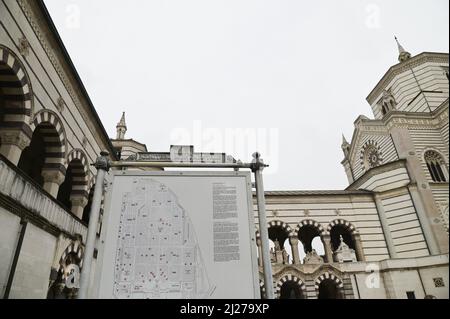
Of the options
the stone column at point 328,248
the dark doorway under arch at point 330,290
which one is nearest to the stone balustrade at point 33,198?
the stone column at point 328,248

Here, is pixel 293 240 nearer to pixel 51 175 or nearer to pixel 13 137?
pixel 51 175

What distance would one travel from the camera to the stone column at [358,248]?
16125 mm

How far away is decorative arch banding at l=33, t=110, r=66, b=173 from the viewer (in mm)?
9227

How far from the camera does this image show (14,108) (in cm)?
761

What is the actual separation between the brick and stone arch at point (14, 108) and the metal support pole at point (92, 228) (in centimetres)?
553

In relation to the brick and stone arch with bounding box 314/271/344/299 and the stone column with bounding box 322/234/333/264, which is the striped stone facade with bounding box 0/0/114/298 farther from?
the stone column with bounding box 322/234/333/264

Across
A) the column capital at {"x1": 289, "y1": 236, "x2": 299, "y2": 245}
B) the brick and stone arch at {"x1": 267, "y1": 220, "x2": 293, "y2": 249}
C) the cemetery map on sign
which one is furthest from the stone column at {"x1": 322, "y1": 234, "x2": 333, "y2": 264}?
the cemetery map on sign

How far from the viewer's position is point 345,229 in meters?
17.8

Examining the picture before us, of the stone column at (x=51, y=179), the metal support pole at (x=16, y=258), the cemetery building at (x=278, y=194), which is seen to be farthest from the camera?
the stone column at (x=51, y=179)

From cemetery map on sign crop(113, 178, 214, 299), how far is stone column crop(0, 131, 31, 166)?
5.88 meters

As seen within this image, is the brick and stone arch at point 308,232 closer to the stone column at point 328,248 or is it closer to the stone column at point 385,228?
the stone column at point 328,248

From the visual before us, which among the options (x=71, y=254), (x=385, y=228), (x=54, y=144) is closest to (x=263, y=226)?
(x=54, y=144)

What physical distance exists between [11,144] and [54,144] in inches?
84.9

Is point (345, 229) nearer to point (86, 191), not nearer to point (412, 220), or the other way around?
point (412, 220)
